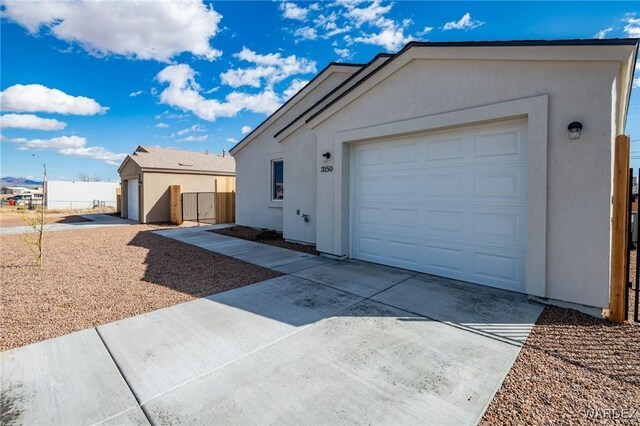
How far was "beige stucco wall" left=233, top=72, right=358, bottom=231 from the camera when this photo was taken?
1028cm

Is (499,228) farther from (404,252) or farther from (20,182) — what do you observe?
(20,182)

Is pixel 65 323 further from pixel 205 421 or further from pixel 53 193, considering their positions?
pixel 53 193

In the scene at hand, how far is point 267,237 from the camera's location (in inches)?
424

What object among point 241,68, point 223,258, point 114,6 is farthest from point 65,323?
point 241,68

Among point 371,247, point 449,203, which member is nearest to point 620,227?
point 449,203

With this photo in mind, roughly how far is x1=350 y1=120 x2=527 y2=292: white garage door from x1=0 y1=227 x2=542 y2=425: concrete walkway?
32.7 inches

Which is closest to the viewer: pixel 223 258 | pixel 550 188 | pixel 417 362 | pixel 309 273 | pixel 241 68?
pixel 417 362

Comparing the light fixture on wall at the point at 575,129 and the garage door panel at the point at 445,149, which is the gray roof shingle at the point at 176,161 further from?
the light fixture on wall at the point at 575,129

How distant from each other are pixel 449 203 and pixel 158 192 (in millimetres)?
16312

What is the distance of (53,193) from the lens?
37.9 m

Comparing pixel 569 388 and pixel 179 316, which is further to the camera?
pixel 179 316

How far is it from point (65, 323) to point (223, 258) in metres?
3.95

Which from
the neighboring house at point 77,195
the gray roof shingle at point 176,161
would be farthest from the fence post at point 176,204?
the neighboring house at point 77,195

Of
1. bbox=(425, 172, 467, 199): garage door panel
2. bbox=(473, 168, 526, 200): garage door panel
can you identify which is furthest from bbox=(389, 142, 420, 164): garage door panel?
bbox=(473, 168, 526, 200): garage door panel
